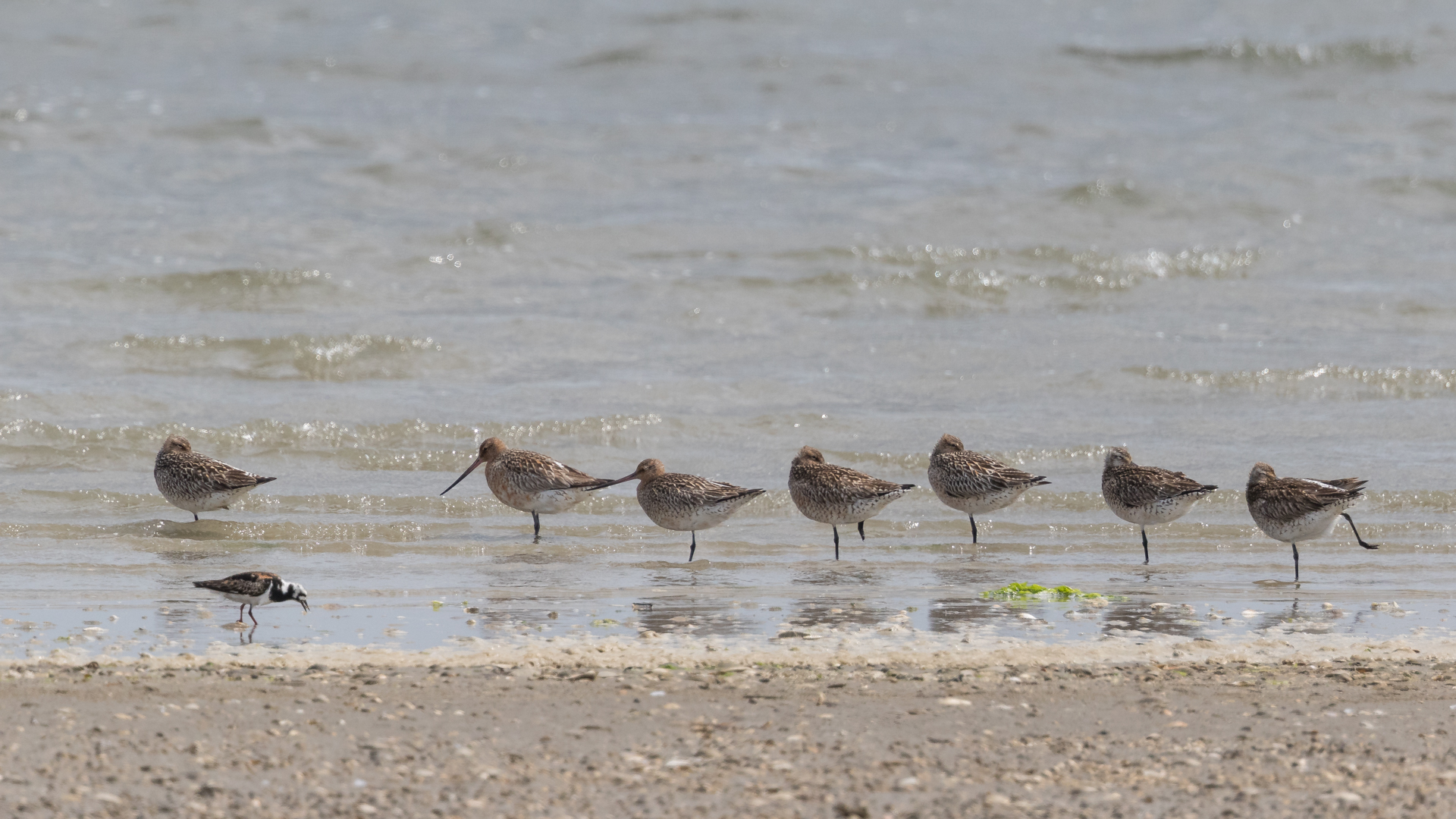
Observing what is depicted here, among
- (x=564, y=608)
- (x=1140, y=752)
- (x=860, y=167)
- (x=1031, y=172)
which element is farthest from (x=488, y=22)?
(x=1140, y=752)

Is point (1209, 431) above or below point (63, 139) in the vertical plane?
below

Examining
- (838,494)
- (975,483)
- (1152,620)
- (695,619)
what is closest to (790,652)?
(695,619)

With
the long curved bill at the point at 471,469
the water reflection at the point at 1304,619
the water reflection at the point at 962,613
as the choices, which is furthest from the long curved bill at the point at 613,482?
the water reflection at the point at 1304,619

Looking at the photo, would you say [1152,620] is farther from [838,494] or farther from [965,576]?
[838,494]

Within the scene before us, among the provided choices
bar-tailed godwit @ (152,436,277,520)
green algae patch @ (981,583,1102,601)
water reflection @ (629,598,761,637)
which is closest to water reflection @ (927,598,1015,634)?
green algae patch @ (981,583,1102,601)

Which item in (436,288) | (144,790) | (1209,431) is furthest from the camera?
(436,288)

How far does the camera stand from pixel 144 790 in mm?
4863

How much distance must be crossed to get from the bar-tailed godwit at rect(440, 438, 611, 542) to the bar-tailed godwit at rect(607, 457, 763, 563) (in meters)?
0.77

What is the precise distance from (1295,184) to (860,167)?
644 centimetres

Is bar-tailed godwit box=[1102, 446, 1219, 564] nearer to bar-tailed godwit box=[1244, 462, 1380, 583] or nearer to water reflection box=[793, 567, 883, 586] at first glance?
bar-tailed godwit box=[1244, 462, 1380, 583]

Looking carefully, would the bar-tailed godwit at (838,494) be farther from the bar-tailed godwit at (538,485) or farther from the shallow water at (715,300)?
the bar-tailed godwit at (538,485)

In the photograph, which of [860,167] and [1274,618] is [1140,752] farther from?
[860,167]

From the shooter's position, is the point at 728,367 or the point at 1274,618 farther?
the point at 728,367

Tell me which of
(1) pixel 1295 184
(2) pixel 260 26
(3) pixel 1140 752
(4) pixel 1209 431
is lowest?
(3) pixel 1140 752
